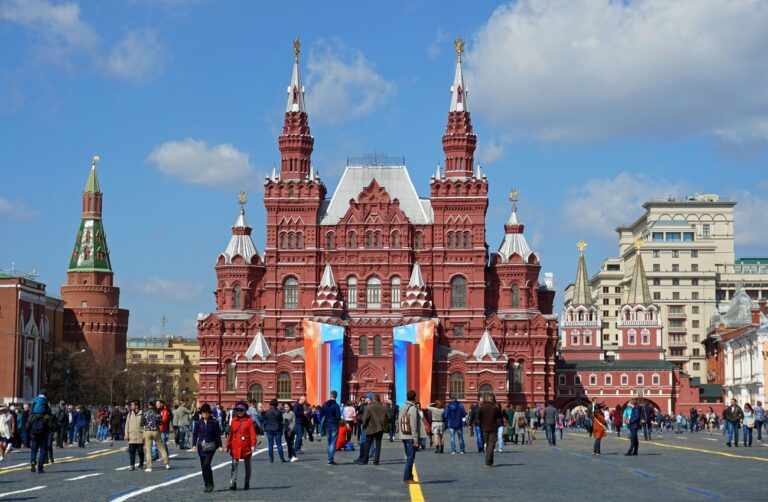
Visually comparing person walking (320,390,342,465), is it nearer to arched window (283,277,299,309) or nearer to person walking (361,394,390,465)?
person walking (361,394,390,465)

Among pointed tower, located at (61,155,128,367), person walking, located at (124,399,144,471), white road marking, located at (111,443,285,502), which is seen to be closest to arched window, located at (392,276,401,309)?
pointed tower, located at (61,155,128,367)

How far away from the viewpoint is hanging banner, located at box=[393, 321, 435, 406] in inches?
4040

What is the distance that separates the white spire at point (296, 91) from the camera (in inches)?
4424

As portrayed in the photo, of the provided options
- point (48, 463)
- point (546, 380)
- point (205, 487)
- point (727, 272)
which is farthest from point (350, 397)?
point (727, 272)

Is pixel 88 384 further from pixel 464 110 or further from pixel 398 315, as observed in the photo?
pixel 464 110

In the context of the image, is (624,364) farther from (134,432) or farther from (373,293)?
(134,432)

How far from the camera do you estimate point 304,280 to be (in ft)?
359

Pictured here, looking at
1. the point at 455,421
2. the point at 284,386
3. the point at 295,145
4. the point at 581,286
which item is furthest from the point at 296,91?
the point at 455,421

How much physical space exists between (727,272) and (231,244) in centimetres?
9259

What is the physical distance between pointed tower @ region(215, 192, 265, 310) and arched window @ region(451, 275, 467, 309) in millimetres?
17530

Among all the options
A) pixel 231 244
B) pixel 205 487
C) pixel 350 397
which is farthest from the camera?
pixel 231 244

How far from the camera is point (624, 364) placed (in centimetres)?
13000

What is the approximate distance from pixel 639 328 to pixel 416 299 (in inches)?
1587

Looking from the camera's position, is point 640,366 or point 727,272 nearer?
point 640,366
